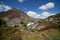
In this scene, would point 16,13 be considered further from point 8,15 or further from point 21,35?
point 21,35

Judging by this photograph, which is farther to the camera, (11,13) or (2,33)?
(11,13)

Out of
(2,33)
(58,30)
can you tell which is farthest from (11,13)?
(58,30)

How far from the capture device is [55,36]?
28.5ft

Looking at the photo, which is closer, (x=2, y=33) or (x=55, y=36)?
(x=55, y=36)

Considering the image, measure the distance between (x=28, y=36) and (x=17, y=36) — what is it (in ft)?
2.56

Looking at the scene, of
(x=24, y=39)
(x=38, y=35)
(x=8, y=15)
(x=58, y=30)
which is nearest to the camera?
(x=24, y=39)

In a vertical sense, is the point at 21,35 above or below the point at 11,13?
below

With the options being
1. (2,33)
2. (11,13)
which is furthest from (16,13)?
(2,33)

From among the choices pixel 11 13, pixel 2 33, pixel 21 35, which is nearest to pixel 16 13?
pixel 11 13

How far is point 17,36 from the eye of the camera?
8.40 metres

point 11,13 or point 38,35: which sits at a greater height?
point 11,13

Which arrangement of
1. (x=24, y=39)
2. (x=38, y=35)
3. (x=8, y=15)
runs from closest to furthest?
(x=24, y=39), (x=38, y=35), (x=8, y=15)

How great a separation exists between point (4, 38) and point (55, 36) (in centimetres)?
377

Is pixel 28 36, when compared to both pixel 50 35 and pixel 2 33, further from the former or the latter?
pixel 2 33
